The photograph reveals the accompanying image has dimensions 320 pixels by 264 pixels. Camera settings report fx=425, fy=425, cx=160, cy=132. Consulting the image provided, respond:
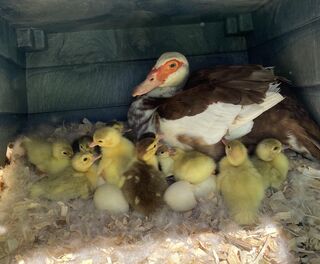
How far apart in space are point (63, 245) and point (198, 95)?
2.42ft

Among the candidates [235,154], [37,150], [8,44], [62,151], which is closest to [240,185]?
[235,154]

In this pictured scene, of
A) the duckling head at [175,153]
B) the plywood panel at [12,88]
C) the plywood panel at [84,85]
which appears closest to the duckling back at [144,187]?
the duckling head at [175,153]

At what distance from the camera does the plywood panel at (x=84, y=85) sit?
2.22 meters

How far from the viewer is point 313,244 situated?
1443 millimetres

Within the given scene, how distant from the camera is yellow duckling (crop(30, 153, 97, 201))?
1600mm

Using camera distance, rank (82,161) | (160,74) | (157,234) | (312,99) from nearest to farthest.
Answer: (157,234) < (82,161) < (312,99) < (160,74)

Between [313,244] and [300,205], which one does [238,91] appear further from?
[313,244]

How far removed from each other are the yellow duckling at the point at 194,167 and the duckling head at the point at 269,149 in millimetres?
214

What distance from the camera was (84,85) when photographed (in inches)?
88.5

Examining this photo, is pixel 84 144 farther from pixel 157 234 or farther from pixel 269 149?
pixel 269 149

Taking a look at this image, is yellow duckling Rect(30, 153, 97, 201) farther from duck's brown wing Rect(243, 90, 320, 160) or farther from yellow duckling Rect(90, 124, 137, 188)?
duck's brown wing Rect(243, 90, 320, 160)

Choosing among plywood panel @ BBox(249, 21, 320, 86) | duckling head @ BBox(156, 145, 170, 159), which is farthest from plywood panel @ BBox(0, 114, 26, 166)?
plywood panel @ BBox(249, 21, 320, 86)

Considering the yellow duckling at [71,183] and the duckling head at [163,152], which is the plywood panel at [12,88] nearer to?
the yellow duckling at [71,183]

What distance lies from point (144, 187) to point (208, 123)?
1.16 feet
